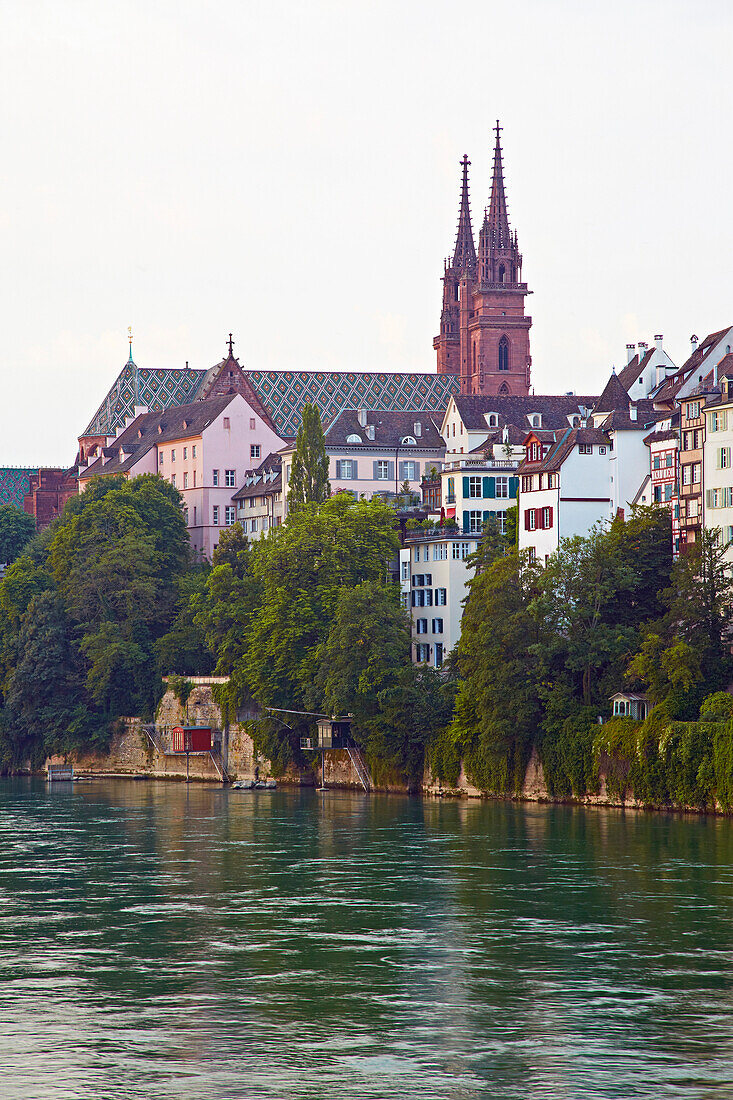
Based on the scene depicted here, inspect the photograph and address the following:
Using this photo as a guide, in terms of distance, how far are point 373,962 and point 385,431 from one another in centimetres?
10892

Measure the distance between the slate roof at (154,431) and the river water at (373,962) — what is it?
94013 mm

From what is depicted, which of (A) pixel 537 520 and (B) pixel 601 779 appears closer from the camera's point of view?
(B) pixel 601 779

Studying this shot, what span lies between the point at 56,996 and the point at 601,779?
5024 centimetres

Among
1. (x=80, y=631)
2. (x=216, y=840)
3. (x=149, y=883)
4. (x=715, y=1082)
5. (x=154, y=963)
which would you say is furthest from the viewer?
(x=80, y=631)

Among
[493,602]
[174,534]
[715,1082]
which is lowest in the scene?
[715,1082]

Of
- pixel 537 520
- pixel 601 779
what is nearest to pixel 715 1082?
pixel 601 779

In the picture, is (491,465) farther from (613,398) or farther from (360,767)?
(360,767)

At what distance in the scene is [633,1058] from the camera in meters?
39.3

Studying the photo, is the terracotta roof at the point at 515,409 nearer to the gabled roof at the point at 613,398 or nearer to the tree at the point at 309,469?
the tree at the point at 309,469

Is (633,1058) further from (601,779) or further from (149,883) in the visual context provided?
(601,779)

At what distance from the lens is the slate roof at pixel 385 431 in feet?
506

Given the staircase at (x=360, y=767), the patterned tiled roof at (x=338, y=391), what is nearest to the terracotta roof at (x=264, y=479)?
the patterned tiled roof at (x=338, y=391)

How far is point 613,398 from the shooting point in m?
118

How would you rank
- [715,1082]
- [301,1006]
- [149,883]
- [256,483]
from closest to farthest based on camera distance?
[715,1082] < [301,1006] < [149,883] < [256,483]
